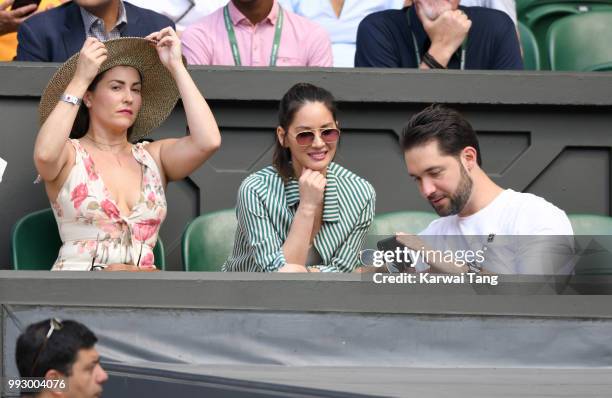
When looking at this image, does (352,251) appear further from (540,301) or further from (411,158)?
(540,301)

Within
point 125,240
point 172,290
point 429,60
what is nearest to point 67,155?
point 125,240

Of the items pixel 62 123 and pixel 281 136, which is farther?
pixel 281 136

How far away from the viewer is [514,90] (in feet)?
20.2

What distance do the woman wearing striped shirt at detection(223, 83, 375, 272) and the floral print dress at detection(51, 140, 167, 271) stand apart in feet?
1.28

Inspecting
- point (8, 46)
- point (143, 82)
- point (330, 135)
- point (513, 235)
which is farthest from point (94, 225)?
point (8, 46)

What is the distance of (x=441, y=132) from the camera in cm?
491

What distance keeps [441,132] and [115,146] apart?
1.58m

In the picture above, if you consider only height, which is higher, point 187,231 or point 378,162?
point 378,162

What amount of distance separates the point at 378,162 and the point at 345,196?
0.73m

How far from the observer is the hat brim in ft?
18.7

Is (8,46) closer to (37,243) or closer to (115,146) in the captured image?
(115,146)

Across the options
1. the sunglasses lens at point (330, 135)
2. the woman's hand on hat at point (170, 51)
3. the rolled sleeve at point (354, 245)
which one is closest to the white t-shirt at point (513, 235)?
the rolled sleeve at point (354, 245)

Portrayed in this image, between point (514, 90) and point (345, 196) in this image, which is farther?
point (514, 90)

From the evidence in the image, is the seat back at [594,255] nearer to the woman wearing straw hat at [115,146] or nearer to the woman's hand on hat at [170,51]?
the woman wearing straw hat at [115,146]
